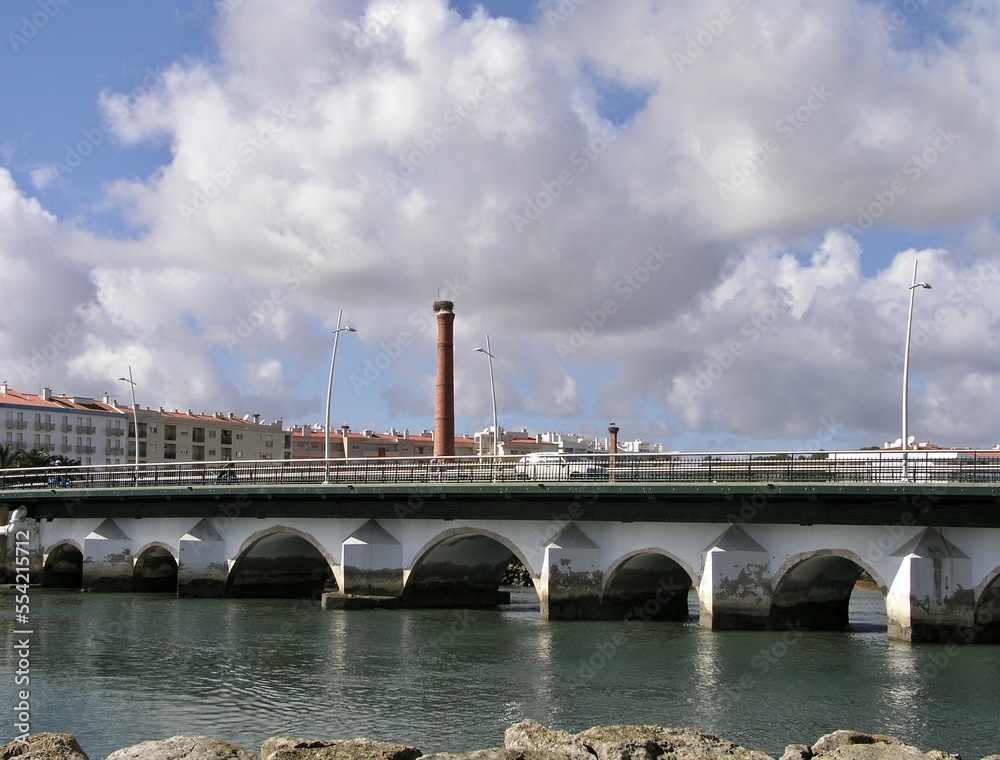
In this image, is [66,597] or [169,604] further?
[66,597]

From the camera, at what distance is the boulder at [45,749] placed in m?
15.1

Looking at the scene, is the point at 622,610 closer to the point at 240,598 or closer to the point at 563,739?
the point at 240,598

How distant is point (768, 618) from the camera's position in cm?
3294

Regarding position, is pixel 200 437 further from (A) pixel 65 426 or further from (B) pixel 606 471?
(B) pixel 606 471

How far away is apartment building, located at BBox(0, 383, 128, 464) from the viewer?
98.4 m

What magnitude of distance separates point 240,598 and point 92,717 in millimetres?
24075

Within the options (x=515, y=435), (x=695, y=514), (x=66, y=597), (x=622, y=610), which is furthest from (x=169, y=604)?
(x=515, y=435)

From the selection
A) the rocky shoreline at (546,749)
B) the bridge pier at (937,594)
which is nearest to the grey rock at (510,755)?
the rocky shoreline at (546,749)

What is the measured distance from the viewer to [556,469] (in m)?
39.4

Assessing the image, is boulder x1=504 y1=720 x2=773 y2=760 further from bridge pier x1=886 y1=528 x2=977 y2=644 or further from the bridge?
bridge pier x1=886 y1=528 x2=977 y2=644

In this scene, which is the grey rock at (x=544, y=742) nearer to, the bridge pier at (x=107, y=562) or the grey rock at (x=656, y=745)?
the grey rock at (x=656, y=745)

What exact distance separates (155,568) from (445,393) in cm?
1793

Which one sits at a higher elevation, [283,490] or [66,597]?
[283,490]

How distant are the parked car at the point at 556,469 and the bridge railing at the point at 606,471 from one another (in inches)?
1.4
